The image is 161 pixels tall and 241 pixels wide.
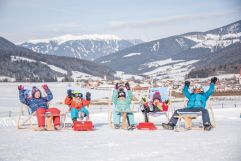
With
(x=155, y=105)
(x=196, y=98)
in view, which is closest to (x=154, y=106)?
(x=155, y=105)

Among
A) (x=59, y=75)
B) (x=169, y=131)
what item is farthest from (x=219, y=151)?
(x=59, y=75)

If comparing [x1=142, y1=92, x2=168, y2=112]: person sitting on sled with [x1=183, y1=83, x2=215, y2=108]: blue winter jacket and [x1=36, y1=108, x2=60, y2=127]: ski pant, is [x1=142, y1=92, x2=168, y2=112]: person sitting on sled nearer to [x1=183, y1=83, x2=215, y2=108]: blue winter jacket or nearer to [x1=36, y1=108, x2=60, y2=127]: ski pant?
[x1=183, y1=83, x2=215, y2=108]: blue winter jacket

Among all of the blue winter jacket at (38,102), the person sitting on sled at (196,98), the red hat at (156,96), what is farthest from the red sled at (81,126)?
the red hat at (156,96)

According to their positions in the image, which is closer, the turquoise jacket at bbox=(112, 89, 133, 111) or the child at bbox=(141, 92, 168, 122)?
the turquoise jacket at bbox=(112, 89, 133, 111)

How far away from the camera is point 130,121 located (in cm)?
1084

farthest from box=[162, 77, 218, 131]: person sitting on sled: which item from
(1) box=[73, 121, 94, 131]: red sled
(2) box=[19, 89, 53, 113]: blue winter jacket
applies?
(2) box=[19, 89, 53, 113]: blue winter jacket

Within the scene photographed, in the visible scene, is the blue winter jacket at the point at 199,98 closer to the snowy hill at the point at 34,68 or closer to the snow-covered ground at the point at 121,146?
the snow-covered ground at the point at 121,146

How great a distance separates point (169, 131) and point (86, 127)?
1.99 metres

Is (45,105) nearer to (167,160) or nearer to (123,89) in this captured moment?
(123,89)

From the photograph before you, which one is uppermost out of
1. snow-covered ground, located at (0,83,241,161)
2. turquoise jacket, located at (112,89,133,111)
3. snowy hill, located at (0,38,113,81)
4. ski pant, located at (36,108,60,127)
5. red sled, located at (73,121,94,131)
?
snowy hill, located at (0,38,113,81)

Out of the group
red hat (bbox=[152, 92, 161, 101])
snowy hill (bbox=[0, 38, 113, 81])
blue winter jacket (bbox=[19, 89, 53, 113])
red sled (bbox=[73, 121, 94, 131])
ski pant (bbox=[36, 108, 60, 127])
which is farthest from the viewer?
snowy hill (bbox=[0, 38, 113, 81])

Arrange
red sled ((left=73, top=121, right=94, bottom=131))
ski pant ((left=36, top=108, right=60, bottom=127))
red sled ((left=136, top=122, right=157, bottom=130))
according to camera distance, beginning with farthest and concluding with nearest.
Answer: red sled ((left=136, top=122, right=157, bottom=130)) → ski pant ((left=36, top=108, right=60, bottom=127)) → red sled ((left=73, top=121, right=94, bottom=131))

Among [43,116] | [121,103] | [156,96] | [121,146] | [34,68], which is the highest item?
[34,68]

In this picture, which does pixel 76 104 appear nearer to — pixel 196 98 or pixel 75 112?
pixel 75 112
